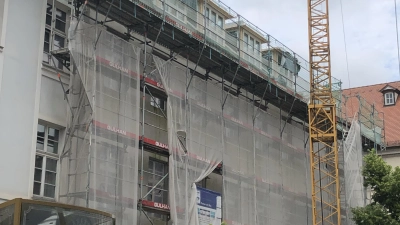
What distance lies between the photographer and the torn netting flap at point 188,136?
2509 cm

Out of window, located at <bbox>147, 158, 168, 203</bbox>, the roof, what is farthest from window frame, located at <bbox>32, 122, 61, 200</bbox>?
the roof

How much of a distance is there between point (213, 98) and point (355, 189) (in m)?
13.5

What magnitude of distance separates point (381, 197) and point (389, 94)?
23.5 m

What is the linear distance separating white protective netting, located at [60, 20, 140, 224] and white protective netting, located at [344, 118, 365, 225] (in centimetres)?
1744

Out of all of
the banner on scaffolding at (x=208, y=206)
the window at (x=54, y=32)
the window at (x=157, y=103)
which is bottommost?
the banner on scaffolding at (x=208, y=206)

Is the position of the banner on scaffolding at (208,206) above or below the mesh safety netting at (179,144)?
below

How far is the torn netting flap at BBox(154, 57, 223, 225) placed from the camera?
2509 cm

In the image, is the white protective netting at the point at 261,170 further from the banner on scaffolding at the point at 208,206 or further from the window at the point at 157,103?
the window at the point at 157,103

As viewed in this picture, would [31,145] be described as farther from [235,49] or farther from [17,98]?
[235,49]

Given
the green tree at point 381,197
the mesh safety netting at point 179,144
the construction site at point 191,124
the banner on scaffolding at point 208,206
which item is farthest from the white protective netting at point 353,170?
the banner on scaffolding at point 208,206

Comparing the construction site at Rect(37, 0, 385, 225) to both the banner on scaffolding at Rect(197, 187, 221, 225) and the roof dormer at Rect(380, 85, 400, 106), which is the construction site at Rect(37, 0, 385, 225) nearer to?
the banner on scaffolding at Rect(197, 187, 221, 225)

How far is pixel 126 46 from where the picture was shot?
24203 mm

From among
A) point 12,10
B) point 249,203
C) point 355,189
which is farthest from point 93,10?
point 355,189

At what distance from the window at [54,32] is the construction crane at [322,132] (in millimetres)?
16067
